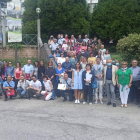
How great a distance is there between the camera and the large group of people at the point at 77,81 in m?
10.1

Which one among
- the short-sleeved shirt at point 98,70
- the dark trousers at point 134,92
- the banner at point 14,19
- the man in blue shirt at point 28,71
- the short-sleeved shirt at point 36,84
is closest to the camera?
the dark trousers at point 134,92

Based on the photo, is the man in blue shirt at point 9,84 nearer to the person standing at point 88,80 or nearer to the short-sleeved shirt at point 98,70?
the person standing at point 88,80

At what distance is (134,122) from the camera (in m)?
8.00

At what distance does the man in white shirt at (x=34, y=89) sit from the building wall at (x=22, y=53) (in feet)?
30.5

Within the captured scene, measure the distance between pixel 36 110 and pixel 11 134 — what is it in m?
2.64

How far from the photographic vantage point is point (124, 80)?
992cm

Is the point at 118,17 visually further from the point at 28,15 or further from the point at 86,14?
the point at 28,15

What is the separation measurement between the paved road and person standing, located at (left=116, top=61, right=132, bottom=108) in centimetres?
46

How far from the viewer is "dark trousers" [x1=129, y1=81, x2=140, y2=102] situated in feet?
33.5

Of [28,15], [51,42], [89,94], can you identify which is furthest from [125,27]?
[89,94]

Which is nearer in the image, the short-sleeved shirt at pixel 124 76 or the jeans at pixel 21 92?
the short-sleeved shirt at pixel 124 76

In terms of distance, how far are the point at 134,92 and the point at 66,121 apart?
3.81 metres

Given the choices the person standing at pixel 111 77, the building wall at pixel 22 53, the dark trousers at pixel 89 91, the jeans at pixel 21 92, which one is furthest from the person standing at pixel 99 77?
the building wall at pixel 22 53

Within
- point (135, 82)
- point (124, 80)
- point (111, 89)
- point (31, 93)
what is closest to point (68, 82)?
point (31, 93)
